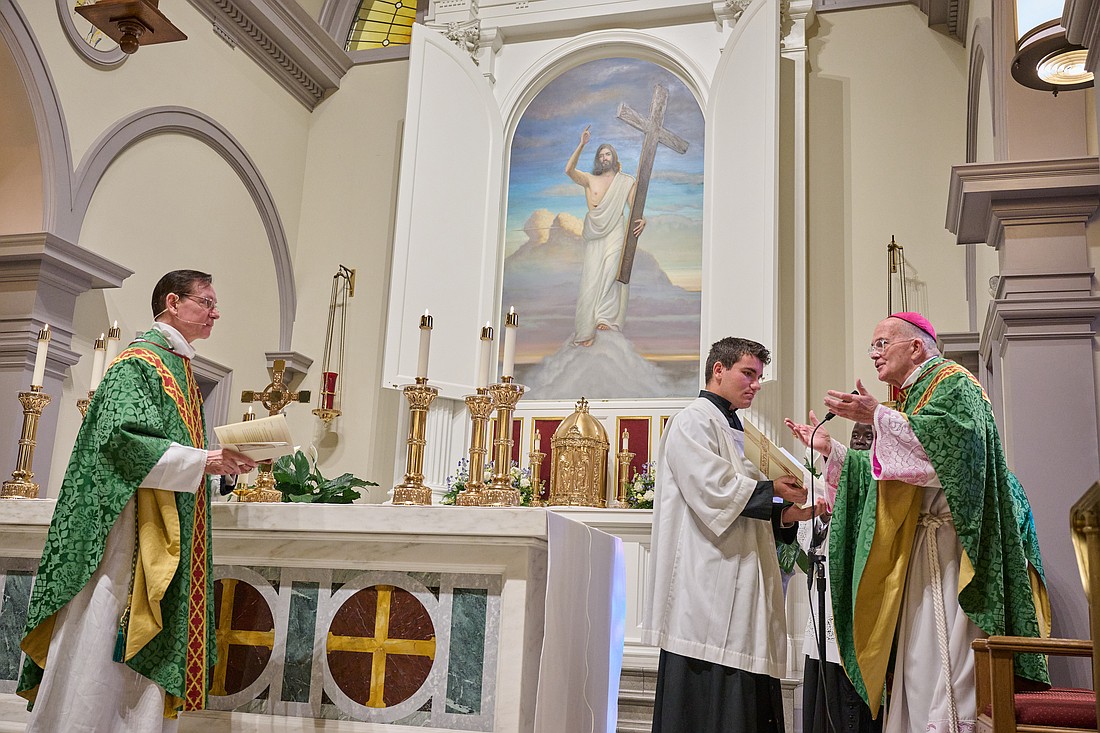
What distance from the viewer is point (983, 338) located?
5965 mm

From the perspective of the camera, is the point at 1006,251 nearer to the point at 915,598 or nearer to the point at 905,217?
the point at 915,598

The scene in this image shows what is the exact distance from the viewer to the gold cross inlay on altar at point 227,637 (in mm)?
3551

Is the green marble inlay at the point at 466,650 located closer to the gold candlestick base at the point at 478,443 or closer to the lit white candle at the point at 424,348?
the gold candlestick base at the point at 478,443

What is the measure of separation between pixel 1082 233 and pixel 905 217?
3206mm

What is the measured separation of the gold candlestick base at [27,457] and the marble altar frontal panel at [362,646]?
1.21 metres

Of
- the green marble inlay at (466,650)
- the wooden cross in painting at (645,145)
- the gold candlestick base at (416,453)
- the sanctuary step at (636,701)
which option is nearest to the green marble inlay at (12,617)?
the gold candlestick base at (416,453)

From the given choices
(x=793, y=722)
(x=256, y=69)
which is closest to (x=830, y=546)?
(x=793, y=722)

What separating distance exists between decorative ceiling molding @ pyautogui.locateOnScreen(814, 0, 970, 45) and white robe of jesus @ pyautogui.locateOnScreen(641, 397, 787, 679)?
5.31 metres

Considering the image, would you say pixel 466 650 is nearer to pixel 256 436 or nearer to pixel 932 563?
pixel 256 436

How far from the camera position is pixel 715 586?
3787mm

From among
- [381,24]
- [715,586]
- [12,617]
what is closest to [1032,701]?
[715,586]

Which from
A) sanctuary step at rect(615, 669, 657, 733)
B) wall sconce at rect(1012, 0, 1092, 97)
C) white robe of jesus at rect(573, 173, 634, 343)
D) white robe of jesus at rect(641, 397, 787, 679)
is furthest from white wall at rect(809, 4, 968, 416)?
white robe of jesus at rect(641, 397, 787, 679)

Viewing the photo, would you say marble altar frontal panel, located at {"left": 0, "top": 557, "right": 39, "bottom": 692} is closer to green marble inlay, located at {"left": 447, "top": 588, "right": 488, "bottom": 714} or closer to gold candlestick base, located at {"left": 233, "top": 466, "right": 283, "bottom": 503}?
gold candlestick base, located at {"left": 233, "top": 466, "right": 283, "bottom": 503}

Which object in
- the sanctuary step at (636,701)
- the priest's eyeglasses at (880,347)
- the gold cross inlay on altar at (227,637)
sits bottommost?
the sanctuary step at (636,701)
